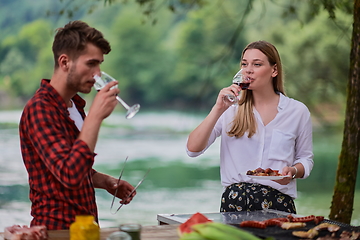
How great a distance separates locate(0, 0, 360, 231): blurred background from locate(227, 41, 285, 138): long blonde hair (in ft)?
26.2

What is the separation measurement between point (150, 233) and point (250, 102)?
1440 millimetres

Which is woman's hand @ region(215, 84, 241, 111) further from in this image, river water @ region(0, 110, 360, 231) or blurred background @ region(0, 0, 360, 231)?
blurred background @ region(0, 0, 360, 231)

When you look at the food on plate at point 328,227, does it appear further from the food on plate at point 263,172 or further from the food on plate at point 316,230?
the food on plate at point 263,172

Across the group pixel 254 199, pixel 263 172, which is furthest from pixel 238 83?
pixel 254 199

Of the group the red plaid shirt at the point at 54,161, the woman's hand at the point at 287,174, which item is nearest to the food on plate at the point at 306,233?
the woman's hand at the point at 287,174

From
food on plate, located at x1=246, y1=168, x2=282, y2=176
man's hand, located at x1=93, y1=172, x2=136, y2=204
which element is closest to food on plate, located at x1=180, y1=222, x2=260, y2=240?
man's hand, located at x1=93, y1=172, x2=136, y2=204

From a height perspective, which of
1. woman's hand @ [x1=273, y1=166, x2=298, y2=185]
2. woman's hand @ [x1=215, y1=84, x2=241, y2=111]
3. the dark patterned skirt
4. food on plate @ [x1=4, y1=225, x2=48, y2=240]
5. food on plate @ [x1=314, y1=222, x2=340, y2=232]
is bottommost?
food on plate @ [x1=4, y1=225, x2=48, y2=240]

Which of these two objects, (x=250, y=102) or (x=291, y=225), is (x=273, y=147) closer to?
(x=250, y=102)

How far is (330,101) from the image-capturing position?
2269 cm

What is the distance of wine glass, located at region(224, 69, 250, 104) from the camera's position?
3.34 metres

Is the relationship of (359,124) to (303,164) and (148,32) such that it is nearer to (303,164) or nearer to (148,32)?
(303,164)

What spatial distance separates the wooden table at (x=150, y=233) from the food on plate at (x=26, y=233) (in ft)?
0.14

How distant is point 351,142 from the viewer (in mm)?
4773

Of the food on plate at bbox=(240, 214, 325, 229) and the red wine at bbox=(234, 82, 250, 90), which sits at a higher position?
the red wine at bbox=(234, 82, 250, 90)
